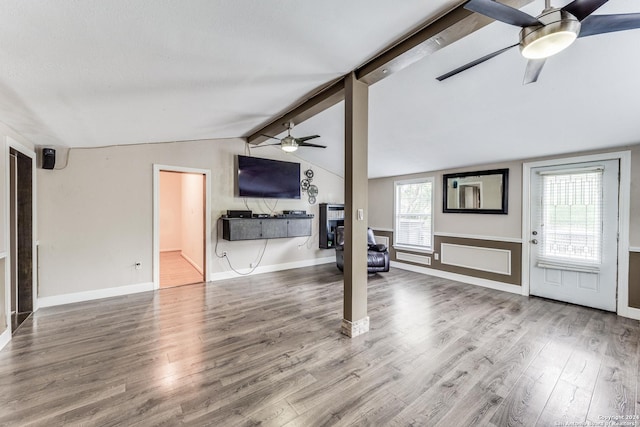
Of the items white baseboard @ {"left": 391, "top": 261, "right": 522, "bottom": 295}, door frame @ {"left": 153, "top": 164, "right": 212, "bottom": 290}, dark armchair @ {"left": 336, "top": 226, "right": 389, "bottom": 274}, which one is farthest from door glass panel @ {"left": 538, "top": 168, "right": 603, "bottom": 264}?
door frame @ {"left": 153, "top": 164, "right": 212, "bottom": 290}

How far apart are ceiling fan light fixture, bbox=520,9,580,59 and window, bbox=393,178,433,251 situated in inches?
156

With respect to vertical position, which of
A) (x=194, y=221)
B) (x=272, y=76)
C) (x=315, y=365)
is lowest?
(x=315, y=365)

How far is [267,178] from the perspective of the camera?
17.2 ft

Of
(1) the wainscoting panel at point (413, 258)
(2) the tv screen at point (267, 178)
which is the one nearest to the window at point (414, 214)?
(1) the wainscoting panel at point (413, 258)

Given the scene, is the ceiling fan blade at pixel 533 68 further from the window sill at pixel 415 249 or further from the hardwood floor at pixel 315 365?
the window sill at pixel 415 249

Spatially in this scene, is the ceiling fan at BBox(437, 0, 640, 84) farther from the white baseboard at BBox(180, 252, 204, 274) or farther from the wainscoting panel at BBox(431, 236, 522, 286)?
the white baseboard at BBox(180, 252, 204, 274)

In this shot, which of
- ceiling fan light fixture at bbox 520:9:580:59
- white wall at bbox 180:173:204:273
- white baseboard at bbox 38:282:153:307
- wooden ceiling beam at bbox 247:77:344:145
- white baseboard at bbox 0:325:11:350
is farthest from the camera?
white wall at bbox 180:173:204:273

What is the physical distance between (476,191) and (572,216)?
1.31 metres

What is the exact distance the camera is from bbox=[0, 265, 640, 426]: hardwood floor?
5.56 ft

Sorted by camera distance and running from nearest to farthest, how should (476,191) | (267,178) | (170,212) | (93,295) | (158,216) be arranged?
(93,295) → (158,216) → (476,191) → (267,178) → (170,212)

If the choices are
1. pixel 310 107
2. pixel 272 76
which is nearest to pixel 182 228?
pixel 310 107

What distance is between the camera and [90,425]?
1.58 m

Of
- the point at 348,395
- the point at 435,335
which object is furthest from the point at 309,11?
the point at 435,335

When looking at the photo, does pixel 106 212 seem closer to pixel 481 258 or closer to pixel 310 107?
pixel 310 107
